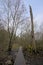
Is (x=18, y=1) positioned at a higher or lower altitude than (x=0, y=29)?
higher

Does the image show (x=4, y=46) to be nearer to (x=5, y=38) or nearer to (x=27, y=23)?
(x=5, y=38)

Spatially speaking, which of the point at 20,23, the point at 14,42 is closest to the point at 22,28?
the point at 20,23

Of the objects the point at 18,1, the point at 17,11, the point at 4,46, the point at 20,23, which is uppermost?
the point at 18,1

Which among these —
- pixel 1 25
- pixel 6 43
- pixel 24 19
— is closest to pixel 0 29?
pixel 1 25

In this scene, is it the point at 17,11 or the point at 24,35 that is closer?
the point at 17,11

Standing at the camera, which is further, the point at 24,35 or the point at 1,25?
the point at 24,35

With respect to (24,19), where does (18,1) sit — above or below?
above

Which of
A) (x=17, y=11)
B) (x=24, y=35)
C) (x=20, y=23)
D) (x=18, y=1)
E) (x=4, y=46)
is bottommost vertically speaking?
(x=4, y=46)

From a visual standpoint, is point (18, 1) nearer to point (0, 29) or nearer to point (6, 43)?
point (0, 29)

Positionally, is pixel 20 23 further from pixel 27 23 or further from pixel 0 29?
pixel 0 29

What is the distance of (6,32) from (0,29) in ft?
3.22

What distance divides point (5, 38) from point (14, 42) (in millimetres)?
1234

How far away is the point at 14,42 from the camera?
19922 millimetres

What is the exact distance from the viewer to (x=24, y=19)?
19688mm
